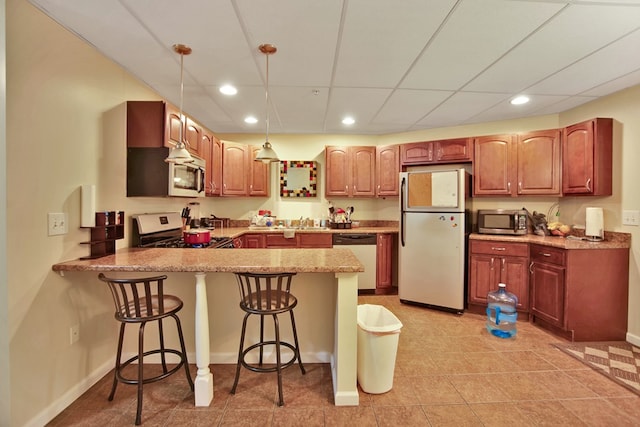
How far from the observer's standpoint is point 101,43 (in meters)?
2.01

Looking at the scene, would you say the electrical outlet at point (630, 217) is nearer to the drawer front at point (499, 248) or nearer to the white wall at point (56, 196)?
the white wall at point (56, 196)

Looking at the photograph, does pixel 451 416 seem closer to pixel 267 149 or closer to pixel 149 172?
pixel 267 149

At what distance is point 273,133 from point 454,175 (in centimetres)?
273

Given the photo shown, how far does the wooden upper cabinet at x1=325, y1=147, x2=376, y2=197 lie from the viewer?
4.25m

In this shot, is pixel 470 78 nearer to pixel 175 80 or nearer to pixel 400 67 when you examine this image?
pixel 400 67

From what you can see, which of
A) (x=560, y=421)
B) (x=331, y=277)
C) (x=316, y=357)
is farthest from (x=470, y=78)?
(x=316, y=357)

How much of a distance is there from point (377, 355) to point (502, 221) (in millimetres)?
2558

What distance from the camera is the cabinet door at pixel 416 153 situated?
3856 millimetres

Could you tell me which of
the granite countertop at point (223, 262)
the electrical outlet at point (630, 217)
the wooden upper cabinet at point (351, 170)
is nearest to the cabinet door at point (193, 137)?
the granite countertop at point (223, 262)

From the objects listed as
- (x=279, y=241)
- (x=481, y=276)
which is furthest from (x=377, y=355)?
(x=279, y=241)

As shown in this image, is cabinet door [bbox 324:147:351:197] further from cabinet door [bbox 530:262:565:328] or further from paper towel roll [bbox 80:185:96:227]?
paper towel roll [bbox 80:185:96:227]

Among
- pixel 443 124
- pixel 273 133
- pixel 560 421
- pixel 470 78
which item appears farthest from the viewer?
pixel 273 133

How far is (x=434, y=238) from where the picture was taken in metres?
3.44

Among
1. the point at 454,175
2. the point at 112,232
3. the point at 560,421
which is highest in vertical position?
the point at 454,175
